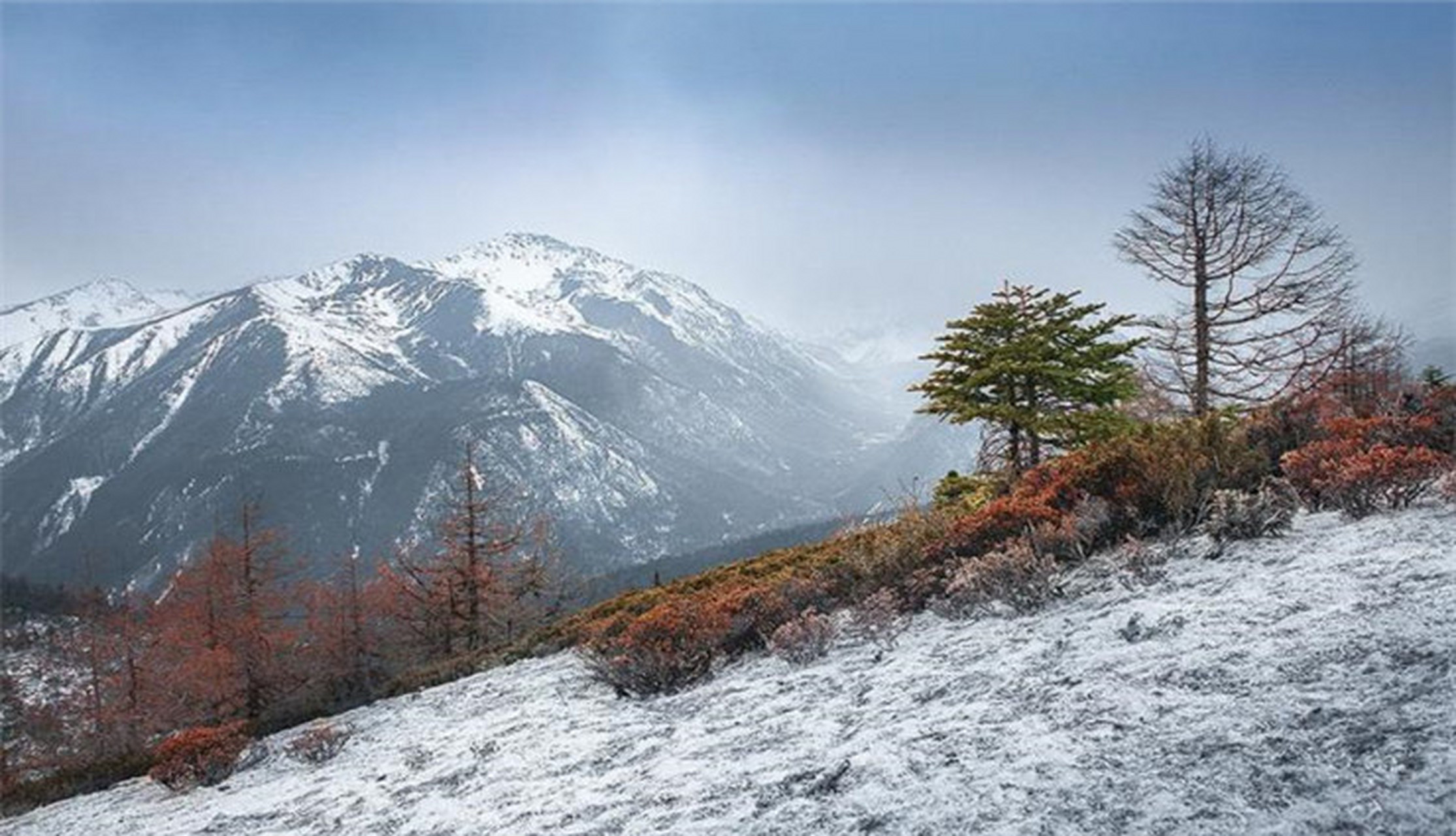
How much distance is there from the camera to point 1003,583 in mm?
6660

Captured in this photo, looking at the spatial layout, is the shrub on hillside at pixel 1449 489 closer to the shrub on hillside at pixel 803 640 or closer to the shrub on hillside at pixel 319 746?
the shrub on hillside at pixel 803 640

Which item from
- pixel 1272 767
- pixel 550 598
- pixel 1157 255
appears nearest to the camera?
pixel 1272 767

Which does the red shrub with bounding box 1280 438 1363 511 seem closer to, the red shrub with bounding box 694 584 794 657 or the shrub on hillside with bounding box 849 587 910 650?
the shrub on hillside with bounding box 849 587 910 650

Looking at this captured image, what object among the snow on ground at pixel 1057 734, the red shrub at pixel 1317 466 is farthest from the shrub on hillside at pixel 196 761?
the red shrub at pixel 1317 466

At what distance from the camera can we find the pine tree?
16.8 m

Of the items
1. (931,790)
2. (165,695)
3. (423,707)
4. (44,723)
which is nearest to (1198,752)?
(931,790)

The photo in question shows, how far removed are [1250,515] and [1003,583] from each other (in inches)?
84.7

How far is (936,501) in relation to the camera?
16.8m

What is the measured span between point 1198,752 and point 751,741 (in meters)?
2.80

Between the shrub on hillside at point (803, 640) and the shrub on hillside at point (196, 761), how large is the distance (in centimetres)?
693

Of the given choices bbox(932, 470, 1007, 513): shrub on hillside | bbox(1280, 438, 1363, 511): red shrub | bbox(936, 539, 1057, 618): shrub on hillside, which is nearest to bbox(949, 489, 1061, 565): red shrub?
bbox(936, 539, 1057, 618): shrub on hillside

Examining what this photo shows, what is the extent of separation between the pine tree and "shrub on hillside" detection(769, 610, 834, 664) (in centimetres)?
1024

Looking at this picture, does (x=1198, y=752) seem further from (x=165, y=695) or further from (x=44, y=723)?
(x=44, y=723)

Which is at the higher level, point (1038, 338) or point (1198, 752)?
point (1038, 338)
